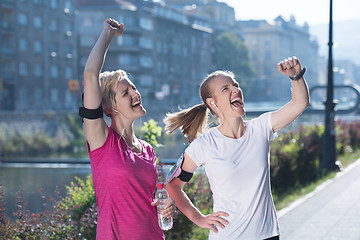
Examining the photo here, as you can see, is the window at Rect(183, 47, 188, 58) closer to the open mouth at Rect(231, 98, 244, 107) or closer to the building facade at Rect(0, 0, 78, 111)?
the building facade at Rect(0, 0, 78, 111)

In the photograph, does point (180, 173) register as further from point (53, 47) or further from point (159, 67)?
point (159, 67)

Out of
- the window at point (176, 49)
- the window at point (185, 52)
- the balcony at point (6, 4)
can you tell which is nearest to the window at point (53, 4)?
the balcony at point (6, 4)

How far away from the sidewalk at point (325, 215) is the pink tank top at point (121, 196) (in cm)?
436

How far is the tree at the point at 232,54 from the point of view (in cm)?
10862

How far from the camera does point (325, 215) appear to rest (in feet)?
29.9

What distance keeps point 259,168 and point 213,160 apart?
9.8 inches

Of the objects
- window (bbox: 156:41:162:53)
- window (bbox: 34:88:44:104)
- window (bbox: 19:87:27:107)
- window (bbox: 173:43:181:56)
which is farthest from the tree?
window (bbox: 19:87:27:107)

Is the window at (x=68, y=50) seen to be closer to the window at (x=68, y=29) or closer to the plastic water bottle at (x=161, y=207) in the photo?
the window at (x=68, y=29)

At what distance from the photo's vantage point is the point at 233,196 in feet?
11.2

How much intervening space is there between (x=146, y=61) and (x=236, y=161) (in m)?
74.7

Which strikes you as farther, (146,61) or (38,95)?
(146,61)

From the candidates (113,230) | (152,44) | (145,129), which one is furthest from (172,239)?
(152,44)

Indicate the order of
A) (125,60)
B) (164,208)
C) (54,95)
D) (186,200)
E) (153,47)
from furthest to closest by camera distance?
(153,47) < (125,60) < (54,95) < (186,200) < (164,208)

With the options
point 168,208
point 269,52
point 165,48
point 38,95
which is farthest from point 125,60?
point 269,52
